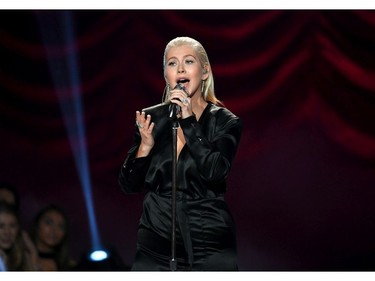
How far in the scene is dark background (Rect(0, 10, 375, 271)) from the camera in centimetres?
470

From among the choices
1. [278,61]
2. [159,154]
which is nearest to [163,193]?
[159,154]

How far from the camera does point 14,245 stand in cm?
468

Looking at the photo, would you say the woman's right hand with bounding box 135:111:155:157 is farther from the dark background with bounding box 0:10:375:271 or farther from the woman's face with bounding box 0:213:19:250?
the woman's face with bounding box 0:213:19:250

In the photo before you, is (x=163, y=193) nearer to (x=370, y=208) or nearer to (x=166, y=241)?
(x=166, y=241)

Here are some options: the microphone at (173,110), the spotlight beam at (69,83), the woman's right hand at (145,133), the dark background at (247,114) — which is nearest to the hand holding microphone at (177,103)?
the microphone at (173,110)

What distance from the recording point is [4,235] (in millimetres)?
4703

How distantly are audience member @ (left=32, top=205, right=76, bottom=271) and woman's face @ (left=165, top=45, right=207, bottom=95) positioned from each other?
2363mm

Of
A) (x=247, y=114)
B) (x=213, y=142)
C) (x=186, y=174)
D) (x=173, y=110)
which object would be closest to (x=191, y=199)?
Answer: (x=186, y=174)

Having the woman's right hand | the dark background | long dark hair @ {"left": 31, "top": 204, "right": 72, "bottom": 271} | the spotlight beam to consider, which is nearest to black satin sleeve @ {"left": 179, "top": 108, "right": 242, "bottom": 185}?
the woman's right hand

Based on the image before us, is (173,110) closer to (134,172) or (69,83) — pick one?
(134,172)

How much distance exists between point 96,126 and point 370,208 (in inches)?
71.5

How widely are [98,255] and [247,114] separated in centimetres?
129

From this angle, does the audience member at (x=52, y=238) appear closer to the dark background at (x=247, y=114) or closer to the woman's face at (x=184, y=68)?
the dark background at (x=247, y=114)

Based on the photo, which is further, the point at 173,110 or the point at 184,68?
the point at 184,68
